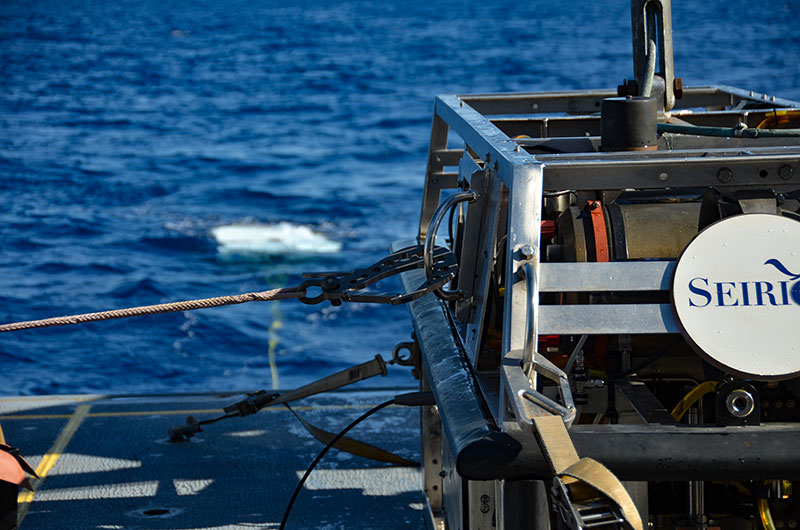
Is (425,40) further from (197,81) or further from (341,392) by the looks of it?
(341,392)

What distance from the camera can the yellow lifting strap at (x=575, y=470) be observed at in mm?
2324

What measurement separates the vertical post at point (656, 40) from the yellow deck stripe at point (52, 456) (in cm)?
339

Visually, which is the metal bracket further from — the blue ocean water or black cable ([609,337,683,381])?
the blue ocean water

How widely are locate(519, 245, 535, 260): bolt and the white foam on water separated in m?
16.2

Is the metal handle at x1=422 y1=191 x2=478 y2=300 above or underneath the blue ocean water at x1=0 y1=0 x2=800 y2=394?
underneath

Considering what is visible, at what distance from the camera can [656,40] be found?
4547 mm


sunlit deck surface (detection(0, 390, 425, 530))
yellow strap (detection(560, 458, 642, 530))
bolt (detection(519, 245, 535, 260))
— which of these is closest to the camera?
yellow strap (detection(560, 458, 642, 530))

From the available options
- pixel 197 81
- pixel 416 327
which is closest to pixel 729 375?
pixel 416 327

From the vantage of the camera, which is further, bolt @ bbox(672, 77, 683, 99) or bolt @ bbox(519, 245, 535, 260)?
bolt @ bbox(672, 77, 683, 99)

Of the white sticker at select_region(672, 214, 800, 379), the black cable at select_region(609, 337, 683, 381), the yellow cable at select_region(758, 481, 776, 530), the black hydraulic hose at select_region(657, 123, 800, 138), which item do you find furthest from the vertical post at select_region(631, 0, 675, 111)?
the yellow cable at select_region(758, 481, 776, 530)

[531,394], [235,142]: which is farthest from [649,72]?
[235,142]

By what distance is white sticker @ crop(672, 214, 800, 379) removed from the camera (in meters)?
2.71

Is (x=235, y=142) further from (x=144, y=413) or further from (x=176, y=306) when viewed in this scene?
(x=176, y=306)

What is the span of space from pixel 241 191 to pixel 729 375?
72.6 feet
